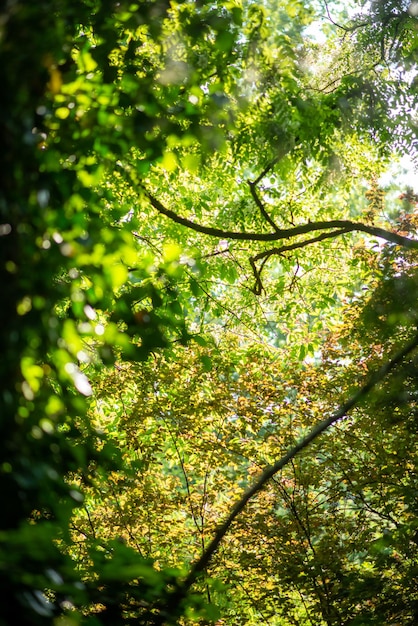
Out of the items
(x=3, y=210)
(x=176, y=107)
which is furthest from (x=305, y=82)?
(x=3, y=210)

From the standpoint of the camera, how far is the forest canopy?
130cm

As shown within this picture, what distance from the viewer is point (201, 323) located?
5789 mm

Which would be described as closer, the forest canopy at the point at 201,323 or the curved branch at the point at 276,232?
the forest canopy at the point at 201,323

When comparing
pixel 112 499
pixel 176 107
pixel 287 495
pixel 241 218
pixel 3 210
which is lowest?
pixel 3 210

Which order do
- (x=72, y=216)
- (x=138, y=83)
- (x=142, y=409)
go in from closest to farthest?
1. (x=72, y=216)
2. (x=138, y=83)
3. (x=142, y=409)

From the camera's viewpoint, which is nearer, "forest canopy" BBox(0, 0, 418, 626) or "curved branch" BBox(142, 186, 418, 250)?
"forest canopy" BBox(0, 0, 418, 626)

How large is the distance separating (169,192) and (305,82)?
176cm

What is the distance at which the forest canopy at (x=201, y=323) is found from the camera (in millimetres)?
1296

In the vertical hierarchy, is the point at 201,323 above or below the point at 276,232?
below

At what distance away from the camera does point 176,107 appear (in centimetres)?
213

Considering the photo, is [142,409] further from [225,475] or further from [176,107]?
[176,107]

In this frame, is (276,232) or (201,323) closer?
(276,232)

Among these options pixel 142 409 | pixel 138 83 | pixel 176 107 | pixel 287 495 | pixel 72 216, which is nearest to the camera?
pixel 72 216

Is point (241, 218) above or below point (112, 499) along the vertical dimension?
above
